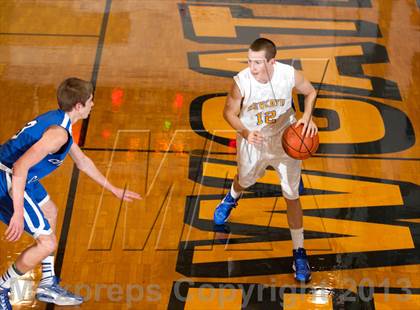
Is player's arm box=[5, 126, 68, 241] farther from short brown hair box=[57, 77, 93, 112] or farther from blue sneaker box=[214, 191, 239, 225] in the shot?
blue sneaker box=[214, 191, 239, 225]

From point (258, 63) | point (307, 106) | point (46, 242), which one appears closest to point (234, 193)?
point (307, 106)

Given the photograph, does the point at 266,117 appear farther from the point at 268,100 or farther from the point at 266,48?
the point at 266,48

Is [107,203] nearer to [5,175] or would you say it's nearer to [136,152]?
[136,152]

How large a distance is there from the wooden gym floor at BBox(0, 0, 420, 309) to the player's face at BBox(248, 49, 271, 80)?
4.73 ft

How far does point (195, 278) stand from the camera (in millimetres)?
5977

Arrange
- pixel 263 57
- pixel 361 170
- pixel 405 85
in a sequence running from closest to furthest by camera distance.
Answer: pixel 263 57
pixel 361 170
pixel 405 85

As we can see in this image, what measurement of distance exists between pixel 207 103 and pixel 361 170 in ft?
5.56

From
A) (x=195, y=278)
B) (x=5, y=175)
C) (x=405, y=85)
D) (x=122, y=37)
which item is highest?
(x=122, y=37)

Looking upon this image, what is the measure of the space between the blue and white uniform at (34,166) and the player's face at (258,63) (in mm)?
1321

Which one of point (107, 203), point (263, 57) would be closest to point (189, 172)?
point (107, 203)

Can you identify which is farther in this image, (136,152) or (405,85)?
(405,85)

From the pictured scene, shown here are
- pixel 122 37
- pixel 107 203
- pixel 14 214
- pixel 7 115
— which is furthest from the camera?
pixel 122 37

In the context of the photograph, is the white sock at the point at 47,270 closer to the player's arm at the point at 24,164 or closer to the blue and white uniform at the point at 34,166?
the blue and white uniform at the point at 34,166

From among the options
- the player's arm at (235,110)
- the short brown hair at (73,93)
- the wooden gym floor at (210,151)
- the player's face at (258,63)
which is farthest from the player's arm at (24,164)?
the player's face at (258,63)
